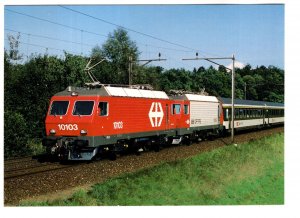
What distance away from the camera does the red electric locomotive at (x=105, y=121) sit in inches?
729

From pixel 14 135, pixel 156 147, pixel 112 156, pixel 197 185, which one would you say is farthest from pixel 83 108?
pixel 156 147

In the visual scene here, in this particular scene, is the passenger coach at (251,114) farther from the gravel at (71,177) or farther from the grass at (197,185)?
the grass at (197,185)

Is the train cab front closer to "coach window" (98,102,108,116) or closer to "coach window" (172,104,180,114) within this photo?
"coach window" (98,102,108,116)

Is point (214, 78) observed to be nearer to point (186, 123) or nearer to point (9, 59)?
point (186, 123)

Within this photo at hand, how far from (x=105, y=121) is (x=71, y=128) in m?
1.49

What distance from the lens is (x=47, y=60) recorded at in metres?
28.5

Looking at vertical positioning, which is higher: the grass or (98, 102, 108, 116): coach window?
(98, 102, 108, 116): coach window

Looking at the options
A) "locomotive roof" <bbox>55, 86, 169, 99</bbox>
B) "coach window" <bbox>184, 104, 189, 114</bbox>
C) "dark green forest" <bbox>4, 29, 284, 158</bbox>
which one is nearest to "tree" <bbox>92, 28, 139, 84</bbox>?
"dark green forest" <bbox>4, 29, 284, 158</bbox>

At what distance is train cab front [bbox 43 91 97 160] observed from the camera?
18.4 metres

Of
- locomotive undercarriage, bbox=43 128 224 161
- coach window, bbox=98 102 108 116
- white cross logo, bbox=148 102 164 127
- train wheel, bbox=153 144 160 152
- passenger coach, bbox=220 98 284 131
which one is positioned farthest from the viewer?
passenger coach, bbox=220 98 284 131

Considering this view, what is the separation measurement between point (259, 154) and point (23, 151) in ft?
38.9

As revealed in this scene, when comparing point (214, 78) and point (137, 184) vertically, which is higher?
point (214, 78)
